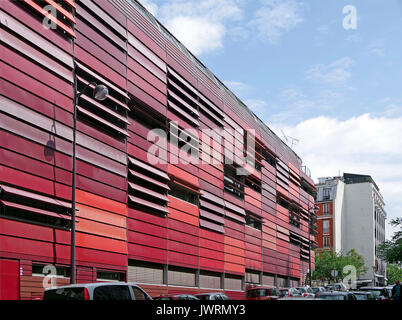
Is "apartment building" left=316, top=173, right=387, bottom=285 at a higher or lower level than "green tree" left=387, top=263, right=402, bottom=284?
higher

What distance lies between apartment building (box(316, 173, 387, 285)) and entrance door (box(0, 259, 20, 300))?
89.8 meters

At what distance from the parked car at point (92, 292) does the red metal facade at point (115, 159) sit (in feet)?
29.1

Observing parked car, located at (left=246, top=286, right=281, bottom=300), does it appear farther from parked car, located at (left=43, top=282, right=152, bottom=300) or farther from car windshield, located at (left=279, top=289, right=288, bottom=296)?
parked car, located at (left=43, top=282, right=152, bottom=300)

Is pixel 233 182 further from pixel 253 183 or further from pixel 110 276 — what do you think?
pixel 110 276

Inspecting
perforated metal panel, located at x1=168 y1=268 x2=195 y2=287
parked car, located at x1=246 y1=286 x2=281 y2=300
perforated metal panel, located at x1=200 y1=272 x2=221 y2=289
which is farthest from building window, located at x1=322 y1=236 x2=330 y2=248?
parked car, located at x1=246 y1=286 x2=281 y2=300

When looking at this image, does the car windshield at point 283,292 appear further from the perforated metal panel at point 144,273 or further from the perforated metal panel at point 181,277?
Result: the perforated metal panel at point 144,273

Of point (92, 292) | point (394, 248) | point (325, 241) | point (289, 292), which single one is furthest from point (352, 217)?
point (92, 292)

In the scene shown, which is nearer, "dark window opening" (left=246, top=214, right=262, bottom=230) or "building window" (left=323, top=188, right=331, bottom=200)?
"dark window opening" (left=246, top=214, right=262, bottom=230)

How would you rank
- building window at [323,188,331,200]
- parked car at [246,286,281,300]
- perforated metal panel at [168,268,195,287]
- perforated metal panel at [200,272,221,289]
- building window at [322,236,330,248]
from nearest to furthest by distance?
parked car at [246,286,281,300]
perforated metal panel at [168,268,195,287]
perforated metal panel at [200,272,221,289]
building window at [322,236,330,248]
building window at [323,188,331,200]

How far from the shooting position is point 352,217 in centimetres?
11662

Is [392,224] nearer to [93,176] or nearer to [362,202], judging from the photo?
[93,176]

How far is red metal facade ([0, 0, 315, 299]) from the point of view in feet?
76.4

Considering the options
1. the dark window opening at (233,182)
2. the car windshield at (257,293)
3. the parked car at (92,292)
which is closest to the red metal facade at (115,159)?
the dark window opening at (233,182)

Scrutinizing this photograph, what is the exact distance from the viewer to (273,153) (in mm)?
59156
